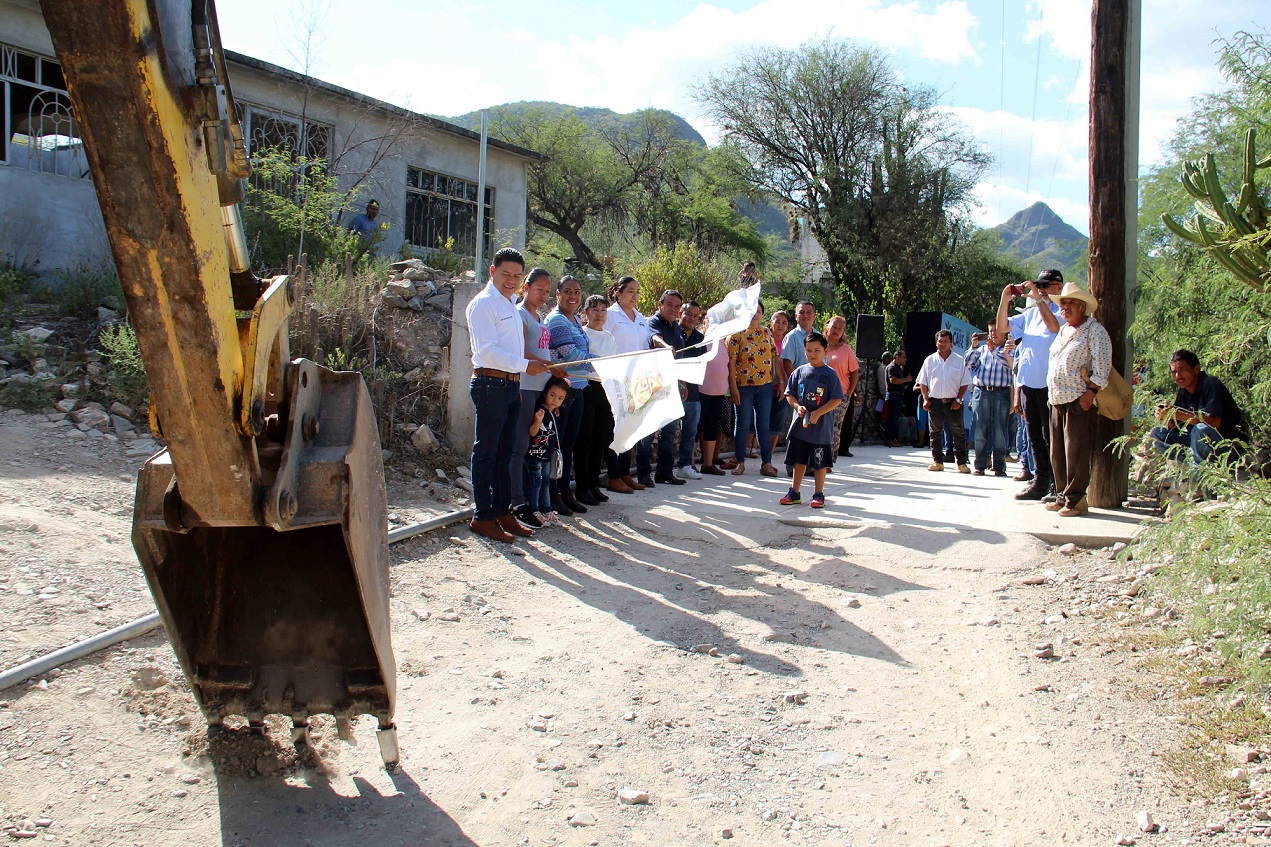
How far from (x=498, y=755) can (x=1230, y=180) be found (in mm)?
8656

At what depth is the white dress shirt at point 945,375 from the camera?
39.2 ft

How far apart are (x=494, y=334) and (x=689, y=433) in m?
3.98

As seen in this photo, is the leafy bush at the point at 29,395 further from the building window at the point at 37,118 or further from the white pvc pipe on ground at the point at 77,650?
the building window at the point at 37,118

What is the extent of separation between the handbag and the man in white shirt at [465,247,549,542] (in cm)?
455

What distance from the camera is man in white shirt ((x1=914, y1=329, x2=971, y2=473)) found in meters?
11.9

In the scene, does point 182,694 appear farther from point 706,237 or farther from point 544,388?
point 706,237

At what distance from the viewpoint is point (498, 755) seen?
368 cm

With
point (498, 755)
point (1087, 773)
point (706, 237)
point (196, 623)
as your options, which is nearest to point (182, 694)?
point (196, 623)

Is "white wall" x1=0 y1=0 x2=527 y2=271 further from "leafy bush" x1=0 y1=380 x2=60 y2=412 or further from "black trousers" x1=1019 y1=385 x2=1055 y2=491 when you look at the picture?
"black trousers" x1=1019 y1=385 x2=1055 y2=491

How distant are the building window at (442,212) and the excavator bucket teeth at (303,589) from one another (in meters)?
14.6

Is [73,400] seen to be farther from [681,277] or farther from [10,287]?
[681,277]

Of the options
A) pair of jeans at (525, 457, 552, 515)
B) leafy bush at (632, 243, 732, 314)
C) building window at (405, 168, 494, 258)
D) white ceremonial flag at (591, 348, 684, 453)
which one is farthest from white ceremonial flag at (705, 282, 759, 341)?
building window at (405, 168, 494, 258)

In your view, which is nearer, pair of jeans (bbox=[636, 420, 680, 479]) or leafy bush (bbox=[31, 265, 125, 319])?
leafy bush (bbox=[31, 265, 125, 319])

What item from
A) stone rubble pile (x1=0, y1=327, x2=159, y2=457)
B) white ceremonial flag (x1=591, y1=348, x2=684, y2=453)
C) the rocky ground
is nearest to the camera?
the rocky ground
